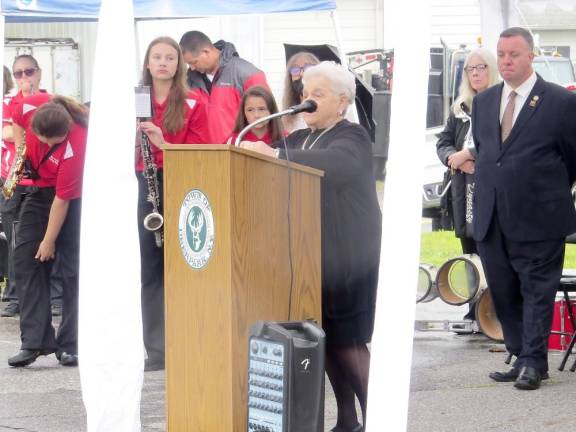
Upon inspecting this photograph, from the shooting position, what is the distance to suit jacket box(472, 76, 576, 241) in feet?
24.2

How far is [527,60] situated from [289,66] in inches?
82.4

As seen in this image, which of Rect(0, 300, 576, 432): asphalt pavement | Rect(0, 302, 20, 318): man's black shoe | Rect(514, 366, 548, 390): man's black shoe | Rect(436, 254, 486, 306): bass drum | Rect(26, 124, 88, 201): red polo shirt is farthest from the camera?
Rect(0, 302, 20, 318): man's black shoe

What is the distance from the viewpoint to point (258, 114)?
24.7 ft

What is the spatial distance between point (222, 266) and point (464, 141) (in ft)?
13.8

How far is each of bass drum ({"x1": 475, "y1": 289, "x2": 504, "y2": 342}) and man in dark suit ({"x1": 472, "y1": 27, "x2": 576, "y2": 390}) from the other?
138 cm

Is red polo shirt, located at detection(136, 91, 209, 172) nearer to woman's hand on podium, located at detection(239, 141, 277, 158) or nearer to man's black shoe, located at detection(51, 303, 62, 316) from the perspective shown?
woman's hand on podium, located at detection(239, 141, 277, 158)

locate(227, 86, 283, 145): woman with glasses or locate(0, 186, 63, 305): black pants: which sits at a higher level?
locate(227, 86, 283, 145): woman with glasses

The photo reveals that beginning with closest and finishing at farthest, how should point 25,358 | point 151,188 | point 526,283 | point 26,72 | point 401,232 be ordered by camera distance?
point 401,232, point 526,283, point 151,188, point 25,358, point 26,72

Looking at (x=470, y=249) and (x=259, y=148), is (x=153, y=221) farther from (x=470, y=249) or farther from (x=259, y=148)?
(x=470, y=249)

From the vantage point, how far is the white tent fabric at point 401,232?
4512mm

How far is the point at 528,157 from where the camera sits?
7.40 meters

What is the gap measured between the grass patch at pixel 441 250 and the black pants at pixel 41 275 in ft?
17.0

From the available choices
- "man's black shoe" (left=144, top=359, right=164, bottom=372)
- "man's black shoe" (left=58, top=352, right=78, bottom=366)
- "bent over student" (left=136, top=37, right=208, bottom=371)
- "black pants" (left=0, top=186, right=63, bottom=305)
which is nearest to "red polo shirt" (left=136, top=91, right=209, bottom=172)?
"bent over student" (left=136, top=37, right=208, bottom=371)

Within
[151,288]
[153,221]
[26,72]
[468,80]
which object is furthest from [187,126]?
[26,72]
